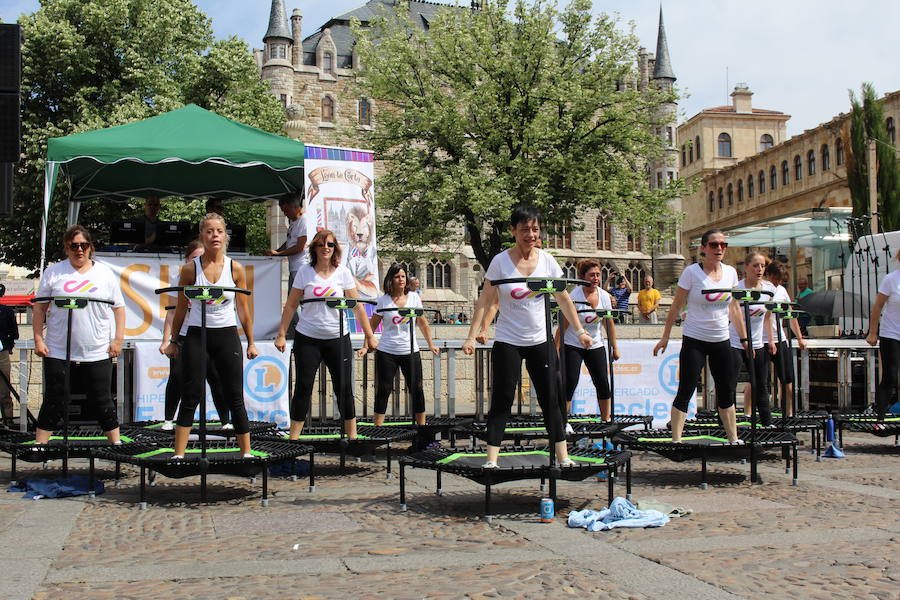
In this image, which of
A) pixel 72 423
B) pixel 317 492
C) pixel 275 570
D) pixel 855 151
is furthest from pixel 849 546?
pixel 855 151

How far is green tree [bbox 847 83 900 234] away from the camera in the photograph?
4019 centimetres

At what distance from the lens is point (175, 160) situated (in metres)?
12.0

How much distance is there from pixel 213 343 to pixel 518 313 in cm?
225

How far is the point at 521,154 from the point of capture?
3347 cm

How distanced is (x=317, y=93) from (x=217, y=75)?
43.5 m

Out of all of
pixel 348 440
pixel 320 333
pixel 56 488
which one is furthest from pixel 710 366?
pixel 56 488

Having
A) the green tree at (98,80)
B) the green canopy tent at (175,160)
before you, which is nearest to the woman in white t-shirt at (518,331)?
the green canopy tent at (175,160)

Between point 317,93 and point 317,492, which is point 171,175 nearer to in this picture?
point 317,492

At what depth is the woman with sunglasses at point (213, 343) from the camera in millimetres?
7047

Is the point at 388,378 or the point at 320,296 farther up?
the point at 320,296

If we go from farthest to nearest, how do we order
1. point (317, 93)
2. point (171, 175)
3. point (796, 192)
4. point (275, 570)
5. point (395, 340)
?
point (317, 93) < point (796, 192) < point (171, 175) < point (395, 340) < point (275, 570)

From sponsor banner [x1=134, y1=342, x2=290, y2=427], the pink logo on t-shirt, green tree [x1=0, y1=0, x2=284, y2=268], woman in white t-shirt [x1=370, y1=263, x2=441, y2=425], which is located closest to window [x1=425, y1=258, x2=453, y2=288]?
green tree [x1=0, y1=0, x2=284, y2=268]

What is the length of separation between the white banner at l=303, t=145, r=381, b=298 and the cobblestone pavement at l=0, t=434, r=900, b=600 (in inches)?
189

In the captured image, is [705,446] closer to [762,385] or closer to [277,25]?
[762,385]
